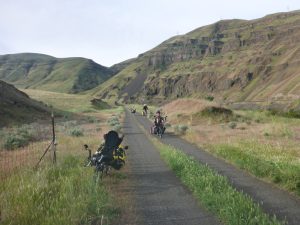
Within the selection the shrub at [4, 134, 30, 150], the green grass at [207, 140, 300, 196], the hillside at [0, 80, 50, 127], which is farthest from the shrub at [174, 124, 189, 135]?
the hillside at [0, 80, 50, 127]

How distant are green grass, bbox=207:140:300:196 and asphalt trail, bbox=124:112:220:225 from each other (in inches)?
114

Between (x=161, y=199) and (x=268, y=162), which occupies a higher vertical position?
(x=268, y=162)

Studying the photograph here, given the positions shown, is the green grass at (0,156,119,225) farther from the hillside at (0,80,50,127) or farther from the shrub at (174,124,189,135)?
the hillside at (0,80,50,127)

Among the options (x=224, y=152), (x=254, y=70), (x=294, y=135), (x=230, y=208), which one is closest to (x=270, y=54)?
(x=254, y=70)

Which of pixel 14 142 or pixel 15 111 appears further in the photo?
pixel 15 111

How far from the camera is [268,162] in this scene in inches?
598

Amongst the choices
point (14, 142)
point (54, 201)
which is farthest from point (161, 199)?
point (14, 142)

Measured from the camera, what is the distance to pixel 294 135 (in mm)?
29562

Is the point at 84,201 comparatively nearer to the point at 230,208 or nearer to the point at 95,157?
the point at 230,208

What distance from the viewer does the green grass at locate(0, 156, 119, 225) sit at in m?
8.26

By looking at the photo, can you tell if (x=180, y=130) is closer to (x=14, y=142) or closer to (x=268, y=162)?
(x=14, y=142)

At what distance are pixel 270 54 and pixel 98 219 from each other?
6680 inches

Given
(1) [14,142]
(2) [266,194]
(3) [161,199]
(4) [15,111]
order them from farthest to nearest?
(4) [15,111] < (1) [14,142] < (2) [266,194] < (3) [161,199]

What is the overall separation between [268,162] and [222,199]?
5824 mm
